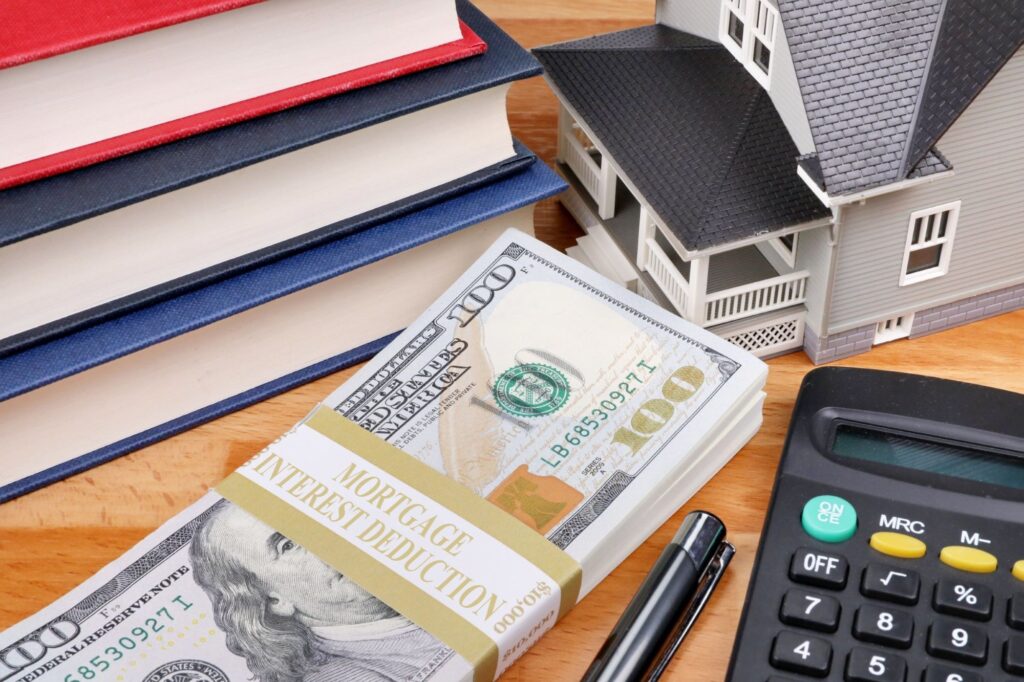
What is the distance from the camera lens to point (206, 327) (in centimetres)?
70

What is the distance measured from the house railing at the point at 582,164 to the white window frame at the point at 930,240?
0.20 metres

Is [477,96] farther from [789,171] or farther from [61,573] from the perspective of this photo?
[61,573]

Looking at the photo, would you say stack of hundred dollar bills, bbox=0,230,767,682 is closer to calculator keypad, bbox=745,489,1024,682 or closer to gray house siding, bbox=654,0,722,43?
calculator keypad, bbox=745,489,1024,682

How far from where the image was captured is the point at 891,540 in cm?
60

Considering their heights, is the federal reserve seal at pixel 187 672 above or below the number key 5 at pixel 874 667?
below

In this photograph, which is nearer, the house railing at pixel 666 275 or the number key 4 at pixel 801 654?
the number key 4 at pixel 801 654

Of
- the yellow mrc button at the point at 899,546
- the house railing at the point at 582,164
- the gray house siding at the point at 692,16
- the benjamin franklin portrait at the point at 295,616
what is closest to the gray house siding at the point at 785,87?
the gray house siding at the point at 692,16

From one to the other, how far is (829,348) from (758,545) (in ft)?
0.54

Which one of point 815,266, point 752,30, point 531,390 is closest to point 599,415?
point 531,390

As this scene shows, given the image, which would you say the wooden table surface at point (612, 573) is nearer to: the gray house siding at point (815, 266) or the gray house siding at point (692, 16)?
the gray house siding at point (815, 266)

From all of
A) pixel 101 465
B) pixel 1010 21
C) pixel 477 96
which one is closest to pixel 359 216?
pixel 477 96

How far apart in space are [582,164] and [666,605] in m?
0.34

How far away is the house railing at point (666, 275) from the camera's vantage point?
73 cm

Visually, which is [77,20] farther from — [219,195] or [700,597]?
[700,597]
